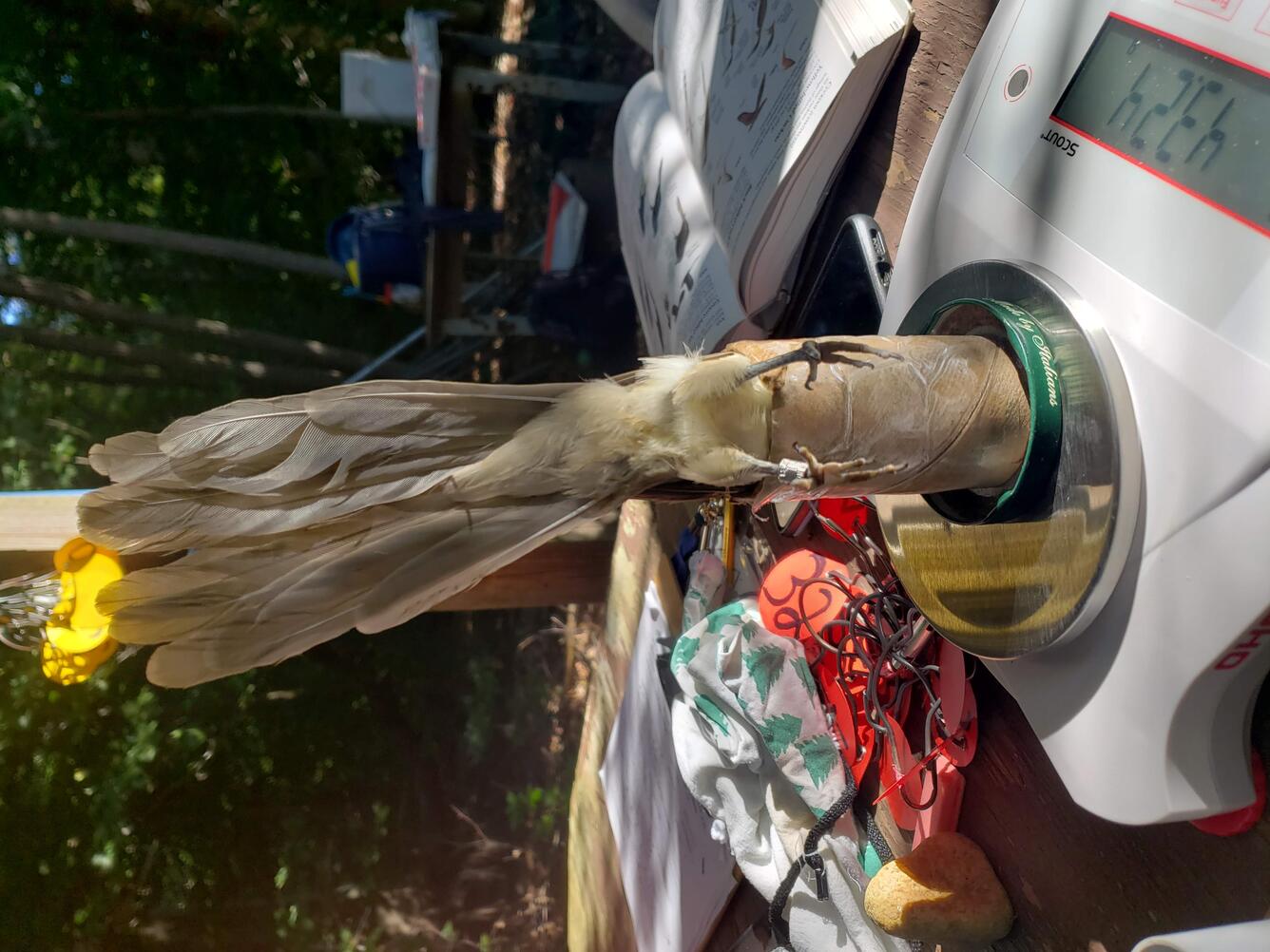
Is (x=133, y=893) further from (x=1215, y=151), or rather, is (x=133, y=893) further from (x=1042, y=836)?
(x=1215, y=151)

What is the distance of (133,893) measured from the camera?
201 centimetres

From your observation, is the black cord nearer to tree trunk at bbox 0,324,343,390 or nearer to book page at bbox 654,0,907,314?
book page at bbox 654,0,907,314

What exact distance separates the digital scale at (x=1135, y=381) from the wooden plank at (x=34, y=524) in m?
1.00

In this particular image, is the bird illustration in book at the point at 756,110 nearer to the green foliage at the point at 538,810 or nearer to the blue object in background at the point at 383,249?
the blue object in background at the point at 383,249

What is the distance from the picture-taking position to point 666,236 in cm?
103

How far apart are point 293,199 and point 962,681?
267 centimetres


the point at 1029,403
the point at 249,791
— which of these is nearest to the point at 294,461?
the point at 1029,403

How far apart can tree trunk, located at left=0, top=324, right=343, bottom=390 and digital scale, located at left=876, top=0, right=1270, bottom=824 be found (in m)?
2.10

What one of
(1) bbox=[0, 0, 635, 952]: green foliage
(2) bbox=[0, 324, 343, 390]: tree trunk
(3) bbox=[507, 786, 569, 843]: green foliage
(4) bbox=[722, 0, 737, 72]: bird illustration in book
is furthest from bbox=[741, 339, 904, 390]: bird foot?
(2) bbox=[0, 324, 343, 390]: tree trunk

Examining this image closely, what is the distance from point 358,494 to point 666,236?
2.34 feet

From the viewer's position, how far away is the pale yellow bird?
417mm

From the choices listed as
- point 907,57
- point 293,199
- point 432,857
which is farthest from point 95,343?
point 907,57

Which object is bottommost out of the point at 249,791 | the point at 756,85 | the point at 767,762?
the point at 249,791

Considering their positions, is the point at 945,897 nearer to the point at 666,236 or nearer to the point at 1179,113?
the point at 1179,113
